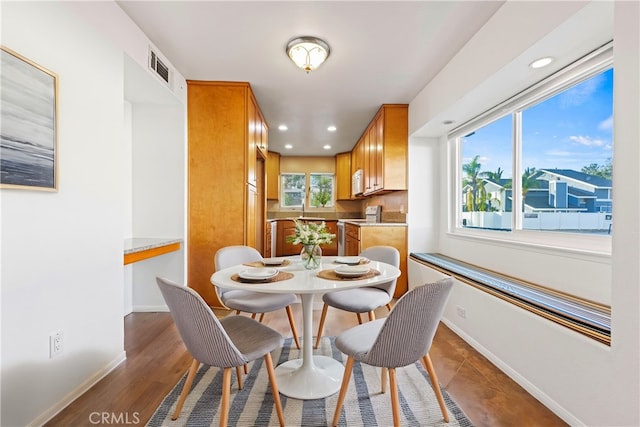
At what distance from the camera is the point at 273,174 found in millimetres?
6762

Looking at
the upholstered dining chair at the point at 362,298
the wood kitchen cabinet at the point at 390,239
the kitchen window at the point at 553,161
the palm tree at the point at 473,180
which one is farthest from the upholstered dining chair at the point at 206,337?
the palm tree at the point at 473,180

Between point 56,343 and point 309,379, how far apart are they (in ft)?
4.52

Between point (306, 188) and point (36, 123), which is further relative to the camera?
point (306, 188)

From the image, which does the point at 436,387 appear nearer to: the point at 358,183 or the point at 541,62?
the point at 541,62

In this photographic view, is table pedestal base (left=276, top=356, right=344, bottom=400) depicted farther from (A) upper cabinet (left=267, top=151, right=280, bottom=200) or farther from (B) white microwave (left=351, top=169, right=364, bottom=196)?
(A) upper cabinet (left=267, top=151, right=280, bottom=200)

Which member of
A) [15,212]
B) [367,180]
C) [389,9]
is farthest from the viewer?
[367,180]

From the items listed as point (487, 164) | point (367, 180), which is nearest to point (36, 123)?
point (487, 164)

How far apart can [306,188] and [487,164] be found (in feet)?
→ 15.3

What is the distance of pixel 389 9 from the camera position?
1.98 metres

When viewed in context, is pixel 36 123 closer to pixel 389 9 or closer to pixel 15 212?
pixel 15 212

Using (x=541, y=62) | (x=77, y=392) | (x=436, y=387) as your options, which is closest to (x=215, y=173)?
(x=77, y=392)

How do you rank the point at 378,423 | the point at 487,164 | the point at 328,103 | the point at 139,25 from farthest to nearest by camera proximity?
1. the point at 328,103
2. the point at 487,164
3. the point at 139,25
4. the point at 378,423

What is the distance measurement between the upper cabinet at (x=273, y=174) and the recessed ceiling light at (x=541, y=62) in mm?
5340

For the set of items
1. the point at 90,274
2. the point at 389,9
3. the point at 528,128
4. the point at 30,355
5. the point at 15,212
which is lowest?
the point at 30,355
